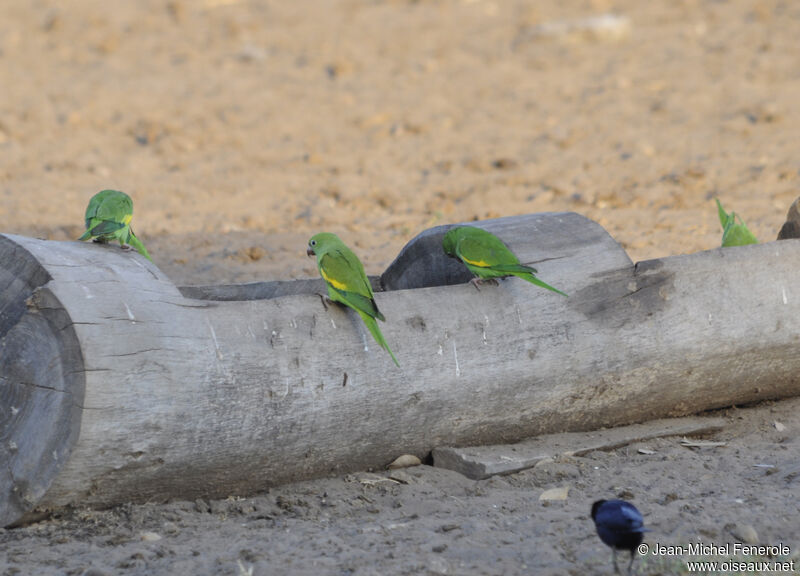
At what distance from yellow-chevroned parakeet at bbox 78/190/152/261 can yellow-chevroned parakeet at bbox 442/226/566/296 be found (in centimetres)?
131

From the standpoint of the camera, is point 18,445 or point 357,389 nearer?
point 18,445

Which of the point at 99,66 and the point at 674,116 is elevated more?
the point at 99,66

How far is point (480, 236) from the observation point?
12.7 ft

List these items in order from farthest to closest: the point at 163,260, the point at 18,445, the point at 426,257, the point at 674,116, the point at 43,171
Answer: the point at 674,116, the point at 43,171, the point at 163,260, the point at 426,257, the point at 18,445

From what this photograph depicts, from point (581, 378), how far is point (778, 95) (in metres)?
6.92

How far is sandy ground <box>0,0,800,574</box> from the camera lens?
3.18 m

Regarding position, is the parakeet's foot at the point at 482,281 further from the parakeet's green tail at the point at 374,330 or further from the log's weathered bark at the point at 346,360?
the parakeet's green tail at the point at 374,330

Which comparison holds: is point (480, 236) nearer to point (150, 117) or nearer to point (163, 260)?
point (163, 260)

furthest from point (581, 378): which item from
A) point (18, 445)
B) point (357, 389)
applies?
point (18, 445)

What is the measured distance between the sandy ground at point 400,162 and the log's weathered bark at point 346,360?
192 millimetres

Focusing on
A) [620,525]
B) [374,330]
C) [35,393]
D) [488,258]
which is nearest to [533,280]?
[488,258]

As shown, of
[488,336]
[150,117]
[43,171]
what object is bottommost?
[488,336]

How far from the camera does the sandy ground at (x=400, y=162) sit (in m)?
3.18

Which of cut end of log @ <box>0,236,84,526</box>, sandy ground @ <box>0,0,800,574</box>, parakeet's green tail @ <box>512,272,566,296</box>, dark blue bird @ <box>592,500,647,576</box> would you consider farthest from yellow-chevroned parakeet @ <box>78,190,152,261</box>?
dark blue bird @ <box>592,500,647,576</box>
